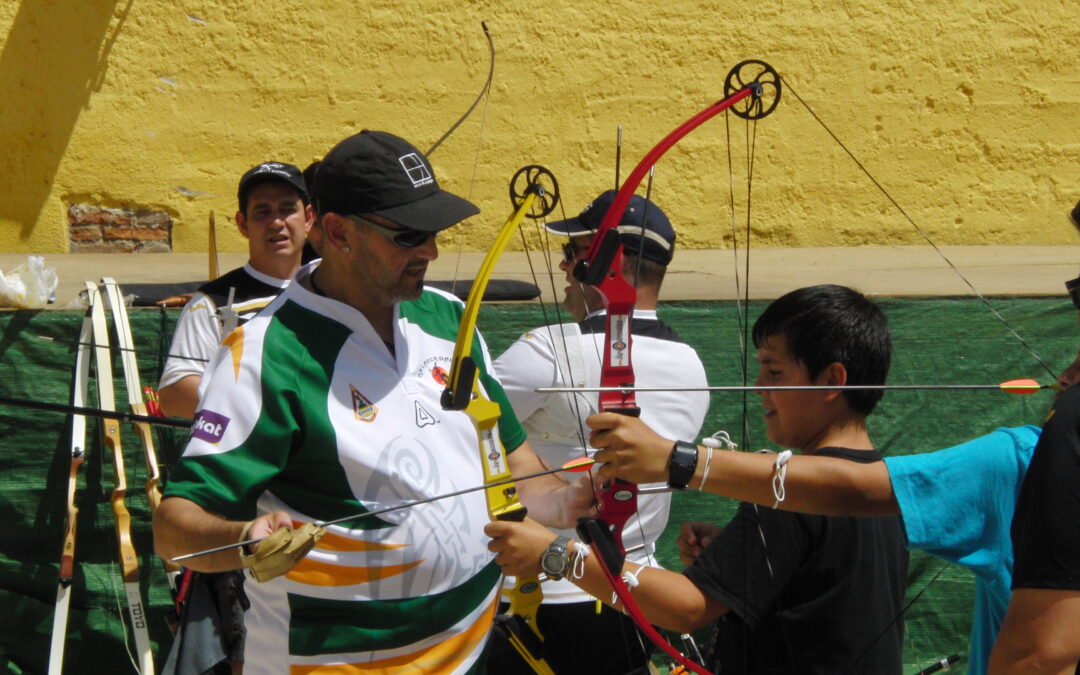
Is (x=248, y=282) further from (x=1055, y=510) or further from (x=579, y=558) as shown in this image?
(x=1055, y=510)

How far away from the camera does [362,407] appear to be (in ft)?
7.05

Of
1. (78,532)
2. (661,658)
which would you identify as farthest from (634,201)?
(78,532)

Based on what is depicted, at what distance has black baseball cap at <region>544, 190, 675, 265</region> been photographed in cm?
292

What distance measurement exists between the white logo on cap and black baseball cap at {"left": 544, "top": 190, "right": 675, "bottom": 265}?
744 millimetres

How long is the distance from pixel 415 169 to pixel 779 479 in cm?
86

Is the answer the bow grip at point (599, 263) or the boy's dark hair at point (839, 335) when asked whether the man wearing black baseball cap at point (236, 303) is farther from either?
the boy's dark hair at point (839, 335)

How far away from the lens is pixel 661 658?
4086 millimetres

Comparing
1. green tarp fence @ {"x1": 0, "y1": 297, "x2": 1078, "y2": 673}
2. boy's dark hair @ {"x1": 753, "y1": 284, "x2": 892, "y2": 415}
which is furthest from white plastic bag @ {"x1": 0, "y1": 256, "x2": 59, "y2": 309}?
boy's dark hair @ {"x1": 753, "y1": 284, "x2": 892, "y2": 415}

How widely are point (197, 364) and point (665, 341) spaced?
4.29 feet

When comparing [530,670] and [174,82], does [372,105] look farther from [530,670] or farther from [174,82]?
[530,670]

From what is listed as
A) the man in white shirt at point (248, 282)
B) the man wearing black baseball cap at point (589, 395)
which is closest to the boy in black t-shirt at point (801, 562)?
the man wearing black baseball cap at point (589, 395)

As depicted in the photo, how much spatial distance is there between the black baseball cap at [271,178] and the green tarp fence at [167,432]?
58 cm

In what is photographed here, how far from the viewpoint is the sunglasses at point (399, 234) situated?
2.19 m

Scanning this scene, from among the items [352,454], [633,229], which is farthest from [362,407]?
[633,229]
